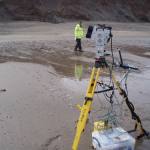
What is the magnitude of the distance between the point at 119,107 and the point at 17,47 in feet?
39.3

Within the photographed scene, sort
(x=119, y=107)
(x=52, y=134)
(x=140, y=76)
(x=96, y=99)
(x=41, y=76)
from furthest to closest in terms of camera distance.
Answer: (x=140, y=76) < (x=41, y=76) < (x=96, y=99) < (x=119, y=107) < (x=52, y=134)

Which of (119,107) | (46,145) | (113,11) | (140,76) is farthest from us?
(113,11)

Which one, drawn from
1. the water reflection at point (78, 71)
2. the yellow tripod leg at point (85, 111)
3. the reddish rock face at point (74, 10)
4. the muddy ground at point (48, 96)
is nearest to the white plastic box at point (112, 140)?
the yellow tripod leg at point (85, 111)

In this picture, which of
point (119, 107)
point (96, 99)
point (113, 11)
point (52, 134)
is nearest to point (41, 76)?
point (96, 99)

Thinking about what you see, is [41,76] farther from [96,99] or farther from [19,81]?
[96,99]

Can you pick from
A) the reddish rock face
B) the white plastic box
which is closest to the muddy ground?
the white plastic box

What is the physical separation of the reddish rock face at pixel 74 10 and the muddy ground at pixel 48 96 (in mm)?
18587

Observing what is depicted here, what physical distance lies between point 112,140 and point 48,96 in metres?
4.24

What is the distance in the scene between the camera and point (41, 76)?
43.1 feet

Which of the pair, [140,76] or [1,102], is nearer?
[1,102]

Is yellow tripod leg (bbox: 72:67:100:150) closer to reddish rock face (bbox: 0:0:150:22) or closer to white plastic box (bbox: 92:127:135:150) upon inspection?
white plastic box (bbox: 92:127:135:150)

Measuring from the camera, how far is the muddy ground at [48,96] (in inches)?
302

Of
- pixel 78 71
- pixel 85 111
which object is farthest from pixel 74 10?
pixel 85 111

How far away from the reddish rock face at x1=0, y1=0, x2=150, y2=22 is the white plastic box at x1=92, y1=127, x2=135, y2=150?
1246 inches
